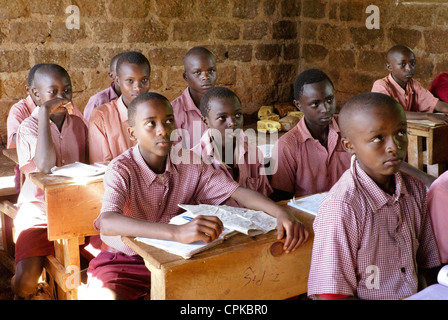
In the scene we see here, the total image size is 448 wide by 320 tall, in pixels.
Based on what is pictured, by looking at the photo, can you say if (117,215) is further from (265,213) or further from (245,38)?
(245,38)

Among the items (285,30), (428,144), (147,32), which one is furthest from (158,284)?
(285,30)

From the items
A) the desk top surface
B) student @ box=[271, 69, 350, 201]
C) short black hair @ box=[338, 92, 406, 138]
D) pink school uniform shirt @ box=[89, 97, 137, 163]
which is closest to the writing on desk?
the desk top surface

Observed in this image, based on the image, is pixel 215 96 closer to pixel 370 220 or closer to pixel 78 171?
pixel 78 171

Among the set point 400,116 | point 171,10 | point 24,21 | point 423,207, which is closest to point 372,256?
point 423,207

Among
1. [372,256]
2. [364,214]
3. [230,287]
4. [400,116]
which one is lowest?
[230,287]

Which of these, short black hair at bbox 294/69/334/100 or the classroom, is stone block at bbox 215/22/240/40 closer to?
the classroom

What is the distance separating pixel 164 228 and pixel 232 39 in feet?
17.9

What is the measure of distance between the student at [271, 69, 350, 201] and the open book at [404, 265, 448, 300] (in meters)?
1.30

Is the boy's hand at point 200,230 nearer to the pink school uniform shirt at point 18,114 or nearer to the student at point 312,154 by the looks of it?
the student at point 312,154

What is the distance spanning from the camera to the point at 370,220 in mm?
1817

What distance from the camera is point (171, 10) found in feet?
21.4

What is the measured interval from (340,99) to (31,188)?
16.7 ft

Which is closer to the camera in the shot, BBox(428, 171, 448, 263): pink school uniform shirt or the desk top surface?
the desk top surface

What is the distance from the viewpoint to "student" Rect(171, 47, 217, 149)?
3867 mm
